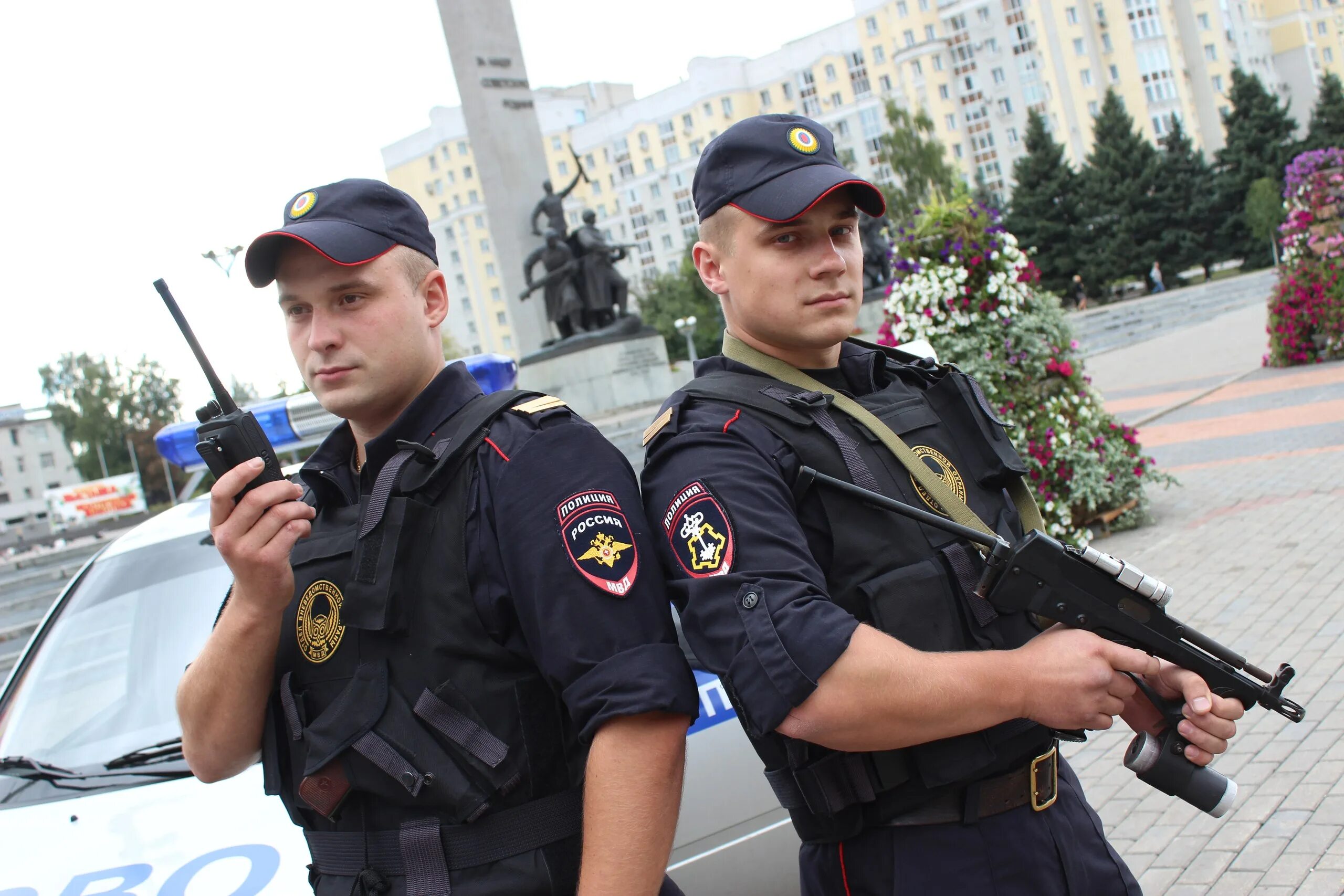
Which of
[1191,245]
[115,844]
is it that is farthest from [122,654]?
[1191,245]

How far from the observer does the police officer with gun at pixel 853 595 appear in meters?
1.55

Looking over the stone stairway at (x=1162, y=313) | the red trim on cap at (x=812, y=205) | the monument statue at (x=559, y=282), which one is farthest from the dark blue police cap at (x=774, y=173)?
the stone stairway at (x=1162, y=313)

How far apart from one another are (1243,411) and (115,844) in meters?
12.8

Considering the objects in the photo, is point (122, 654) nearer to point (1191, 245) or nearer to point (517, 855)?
point (517, 855)

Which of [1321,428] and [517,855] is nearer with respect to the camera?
[517,855]

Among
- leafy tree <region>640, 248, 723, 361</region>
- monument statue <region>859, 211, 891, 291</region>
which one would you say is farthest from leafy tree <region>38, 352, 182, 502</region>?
monument statue <region>859, 211, 891, 291</region>

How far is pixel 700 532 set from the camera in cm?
164

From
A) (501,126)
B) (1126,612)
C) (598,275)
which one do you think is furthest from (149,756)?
(501,126)

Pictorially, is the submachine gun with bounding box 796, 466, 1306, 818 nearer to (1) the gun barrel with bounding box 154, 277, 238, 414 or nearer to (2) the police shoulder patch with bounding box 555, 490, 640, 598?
(2) the police shoulder patch with bounding box 555, 490, 640, 598

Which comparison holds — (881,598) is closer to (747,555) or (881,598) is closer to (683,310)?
(747,555)

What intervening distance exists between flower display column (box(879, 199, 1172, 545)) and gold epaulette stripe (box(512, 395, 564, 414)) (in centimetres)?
574

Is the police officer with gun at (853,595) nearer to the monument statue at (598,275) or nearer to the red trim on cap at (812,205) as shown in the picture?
the red trim on cap at (812,205)

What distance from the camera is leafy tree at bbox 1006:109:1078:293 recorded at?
154ft

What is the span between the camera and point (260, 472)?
5.30 ft
